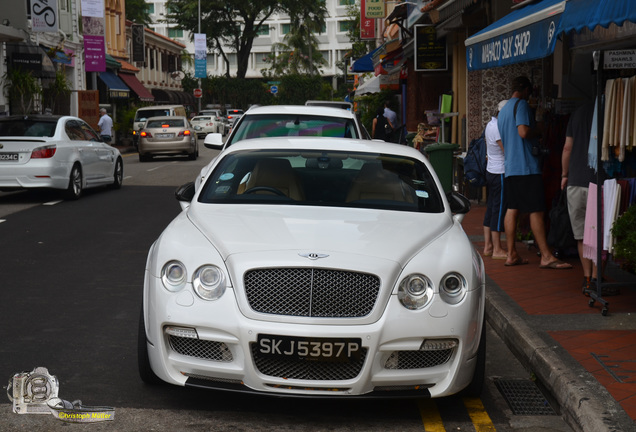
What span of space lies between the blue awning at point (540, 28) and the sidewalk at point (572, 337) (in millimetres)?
2053

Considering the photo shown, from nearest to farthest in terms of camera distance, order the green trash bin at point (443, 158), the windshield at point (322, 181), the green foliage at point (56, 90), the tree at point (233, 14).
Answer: the windshield at point (322, 181)
the green trash bin at point (443, 158)
the green foliage at point (56, 90)
the tree at point (233, 14)

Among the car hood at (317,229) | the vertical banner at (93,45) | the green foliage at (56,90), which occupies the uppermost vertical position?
the vertical banner at (93,45)

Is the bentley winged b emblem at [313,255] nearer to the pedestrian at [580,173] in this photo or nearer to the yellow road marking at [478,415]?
the yellow road marking at [478,415]

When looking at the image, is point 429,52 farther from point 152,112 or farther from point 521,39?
point 152,112

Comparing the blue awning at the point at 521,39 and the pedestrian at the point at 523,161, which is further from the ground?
the blue awning at the point at 521,39

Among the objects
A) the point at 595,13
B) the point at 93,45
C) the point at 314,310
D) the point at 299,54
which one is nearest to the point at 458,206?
the point at 595,13

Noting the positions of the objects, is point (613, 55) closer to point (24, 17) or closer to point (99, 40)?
point (24, 17)

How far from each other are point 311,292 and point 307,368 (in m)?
0.39

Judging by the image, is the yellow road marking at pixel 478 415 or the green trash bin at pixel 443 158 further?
the green trash bin at pixel 443 158

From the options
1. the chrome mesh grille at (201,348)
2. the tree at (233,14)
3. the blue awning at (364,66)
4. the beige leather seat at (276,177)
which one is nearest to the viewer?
the chrome mesh grille at (201,348)

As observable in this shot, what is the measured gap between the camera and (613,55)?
7035 mm

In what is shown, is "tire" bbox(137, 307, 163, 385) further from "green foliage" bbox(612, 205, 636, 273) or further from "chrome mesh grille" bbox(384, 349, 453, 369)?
"green foliage" bbox(612, 205, 636, 273)

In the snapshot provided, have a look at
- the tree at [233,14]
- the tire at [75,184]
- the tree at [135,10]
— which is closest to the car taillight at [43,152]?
the tire at [75,184]

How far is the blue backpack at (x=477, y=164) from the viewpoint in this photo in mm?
10141
